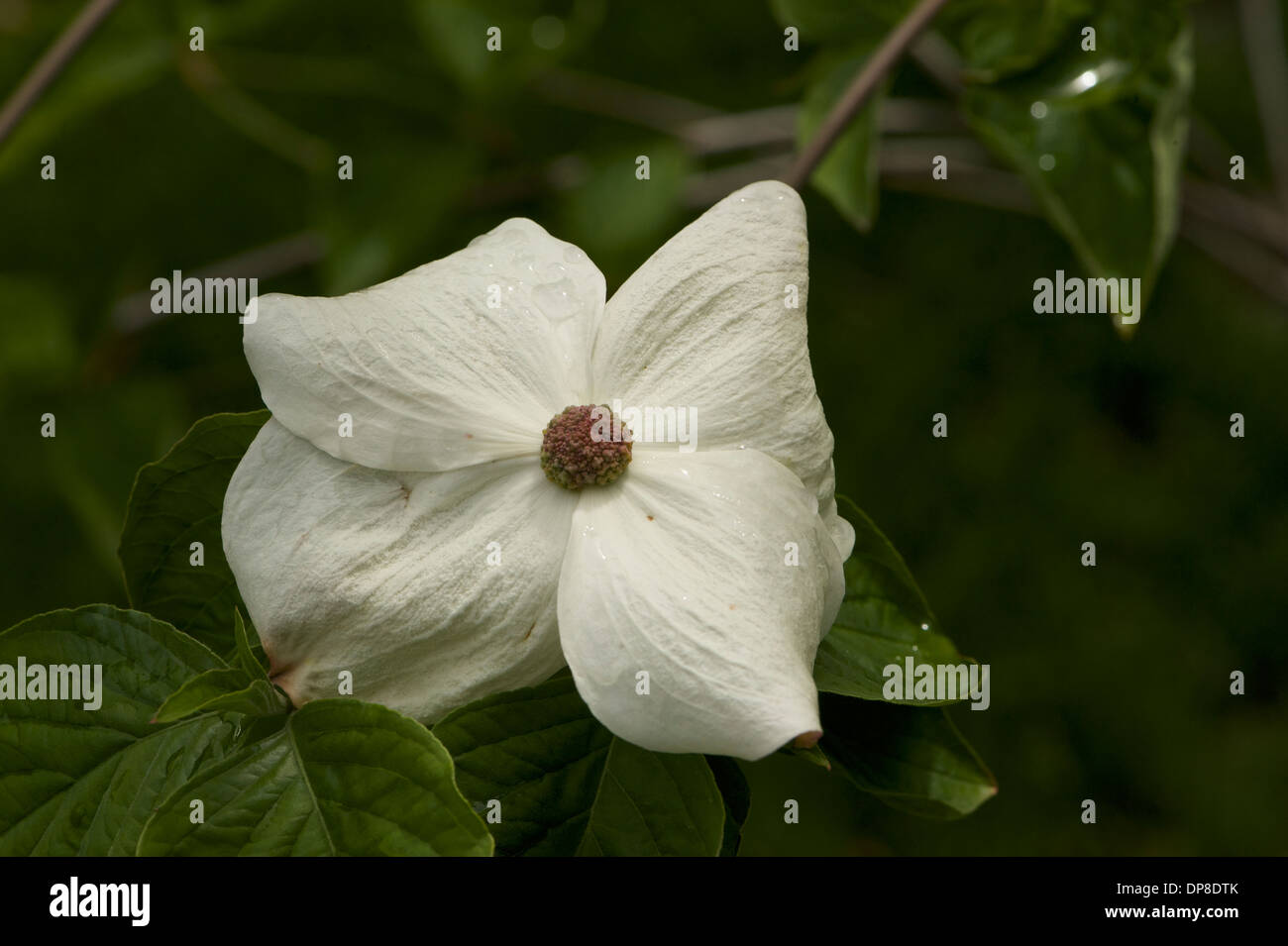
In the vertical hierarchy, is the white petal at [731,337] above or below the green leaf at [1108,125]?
below

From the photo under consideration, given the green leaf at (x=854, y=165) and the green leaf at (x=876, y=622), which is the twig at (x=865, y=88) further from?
the green leaf at (x=876, y=622)

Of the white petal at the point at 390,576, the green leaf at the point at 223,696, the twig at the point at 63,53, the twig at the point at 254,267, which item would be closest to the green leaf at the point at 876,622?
the white petal at the point at 390,576

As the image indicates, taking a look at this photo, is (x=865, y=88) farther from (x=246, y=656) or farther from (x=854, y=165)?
(x=246, y=656)

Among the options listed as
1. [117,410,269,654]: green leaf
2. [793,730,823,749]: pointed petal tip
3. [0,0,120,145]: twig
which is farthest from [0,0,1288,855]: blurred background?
[793,730,823,749]: pointed petal tip

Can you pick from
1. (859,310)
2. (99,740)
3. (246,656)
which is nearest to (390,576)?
(246,656)

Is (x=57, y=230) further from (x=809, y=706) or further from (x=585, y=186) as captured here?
(x=809, y=706)

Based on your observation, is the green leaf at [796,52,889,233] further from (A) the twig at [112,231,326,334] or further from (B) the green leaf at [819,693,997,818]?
(A) the twig at [112,231,326,334]

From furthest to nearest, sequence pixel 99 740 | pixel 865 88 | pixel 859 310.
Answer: pixel 859 310 → pixel 865 88 → pixel 99 740
